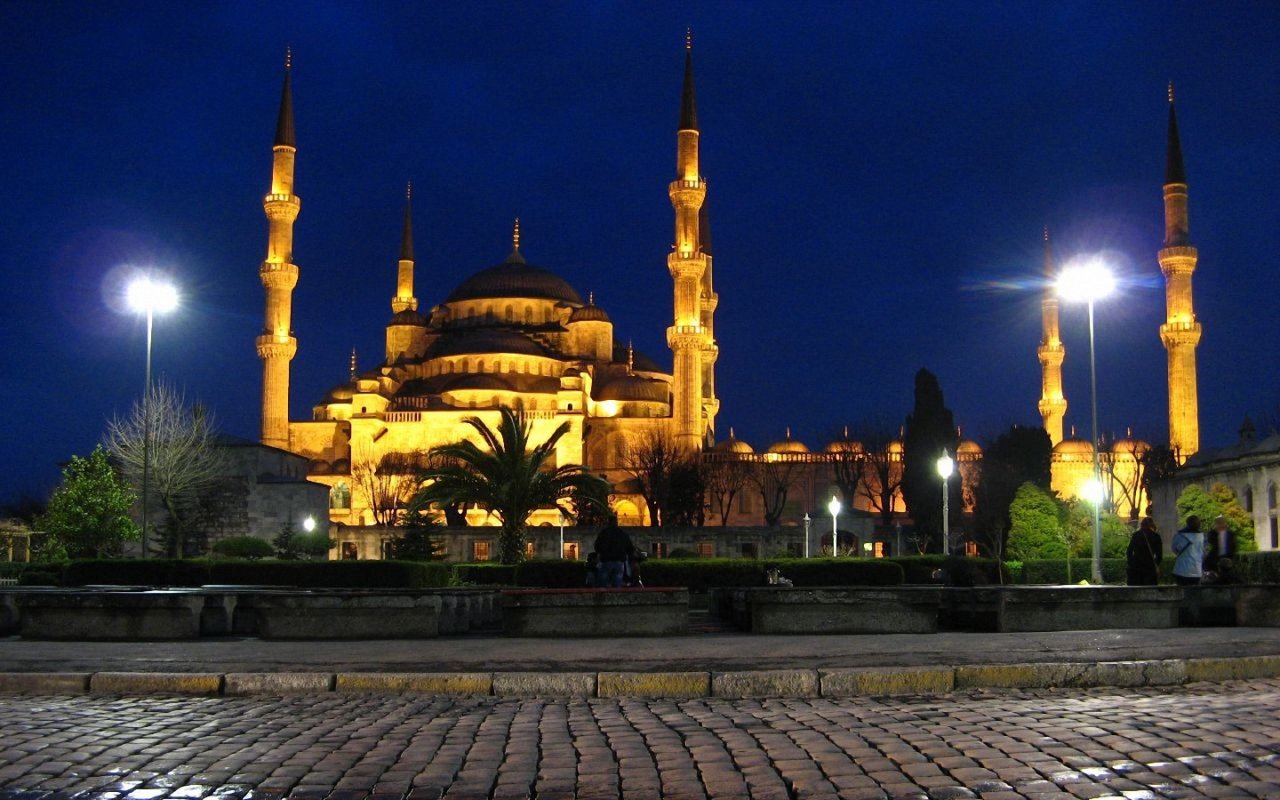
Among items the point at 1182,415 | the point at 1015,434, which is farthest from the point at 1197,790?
the point at 1182,415

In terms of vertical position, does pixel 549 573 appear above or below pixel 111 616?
below

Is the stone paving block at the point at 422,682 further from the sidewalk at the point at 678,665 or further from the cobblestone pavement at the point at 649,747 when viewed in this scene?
the cobblestone pavement at the point at 649,747

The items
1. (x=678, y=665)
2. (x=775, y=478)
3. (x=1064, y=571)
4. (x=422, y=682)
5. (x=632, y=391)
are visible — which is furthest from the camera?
(x=632, y=391)

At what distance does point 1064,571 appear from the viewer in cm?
3166

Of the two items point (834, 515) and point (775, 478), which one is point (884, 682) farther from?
point (775, 478)

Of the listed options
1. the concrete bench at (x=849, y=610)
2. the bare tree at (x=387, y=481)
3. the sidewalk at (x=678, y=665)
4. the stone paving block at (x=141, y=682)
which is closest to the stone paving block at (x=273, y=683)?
the sidewalk at (x=678, y=665)

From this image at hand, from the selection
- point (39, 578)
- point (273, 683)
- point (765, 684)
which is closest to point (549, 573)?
point (39, 578)

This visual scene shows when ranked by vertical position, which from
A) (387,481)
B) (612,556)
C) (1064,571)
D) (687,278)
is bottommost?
(1064,571)

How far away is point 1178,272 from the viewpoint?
53.1 meters

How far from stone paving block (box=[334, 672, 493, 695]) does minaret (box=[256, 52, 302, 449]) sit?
4921 centimetres

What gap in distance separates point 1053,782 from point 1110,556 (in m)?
31.1

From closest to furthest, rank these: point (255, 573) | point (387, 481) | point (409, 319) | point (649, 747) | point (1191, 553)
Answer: point (649, 747) < point (1191, 553) < point (255, 573) < point (387, 481) < point (409, 319)

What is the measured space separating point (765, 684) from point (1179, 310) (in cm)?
5149

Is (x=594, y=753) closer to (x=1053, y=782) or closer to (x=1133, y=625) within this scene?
(x=1053, y=782)
